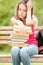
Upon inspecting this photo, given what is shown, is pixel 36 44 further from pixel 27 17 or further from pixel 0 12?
pixel 0 12

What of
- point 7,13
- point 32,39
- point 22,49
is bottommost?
point 22,49

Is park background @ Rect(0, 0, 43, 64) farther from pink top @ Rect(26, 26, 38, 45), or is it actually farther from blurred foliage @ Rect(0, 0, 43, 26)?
pink top @ Rect(26, 26, 38, 45)

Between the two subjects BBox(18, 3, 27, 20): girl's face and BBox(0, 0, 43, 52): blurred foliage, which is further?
BBox(0, 0, 43, 52): blurred foliage

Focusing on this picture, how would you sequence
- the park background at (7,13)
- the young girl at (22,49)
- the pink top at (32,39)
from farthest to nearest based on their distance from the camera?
1. the park background at (7,13)
2. the pink top at (32,39)
3. the young girl at (22,49)

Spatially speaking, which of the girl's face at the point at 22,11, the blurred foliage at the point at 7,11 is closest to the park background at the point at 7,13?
the blurred foliage at the point at 7,11

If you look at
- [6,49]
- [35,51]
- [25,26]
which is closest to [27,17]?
[25,26]

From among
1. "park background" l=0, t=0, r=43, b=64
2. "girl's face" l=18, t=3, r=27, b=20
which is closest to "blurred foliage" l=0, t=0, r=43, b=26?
"park background" l=0, t=0, r=43, b=64

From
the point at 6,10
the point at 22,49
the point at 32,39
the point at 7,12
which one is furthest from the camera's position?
the point at 6,10

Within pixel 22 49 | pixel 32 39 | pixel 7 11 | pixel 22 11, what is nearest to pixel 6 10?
pixel 7 11

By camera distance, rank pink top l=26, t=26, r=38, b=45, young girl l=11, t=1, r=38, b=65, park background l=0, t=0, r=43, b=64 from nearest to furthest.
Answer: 1. young girl l=11, t=1, r=38, b=65
2. pink top l=26, t=26, r=38, b=45
3. park background l=0, t=0, r=43, b=64

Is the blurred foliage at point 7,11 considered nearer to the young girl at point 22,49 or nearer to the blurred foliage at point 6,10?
the blurred foliage at point 6,10

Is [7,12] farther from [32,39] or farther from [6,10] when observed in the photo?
[32,39]

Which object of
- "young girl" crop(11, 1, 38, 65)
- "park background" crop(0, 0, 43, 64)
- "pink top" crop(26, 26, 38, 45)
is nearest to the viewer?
"young girl" crop(11, 1, 38, 65)

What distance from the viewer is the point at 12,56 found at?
18.0ft
